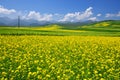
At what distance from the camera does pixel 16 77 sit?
31.4 feet

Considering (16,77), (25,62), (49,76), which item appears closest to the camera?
(49,76)

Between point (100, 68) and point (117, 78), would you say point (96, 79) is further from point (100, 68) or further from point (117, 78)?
point (100, 68)

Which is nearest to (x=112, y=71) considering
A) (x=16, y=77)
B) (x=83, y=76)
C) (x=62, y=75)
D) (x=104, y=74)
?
(x=104, y=74)

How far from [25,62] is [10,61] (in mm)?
992

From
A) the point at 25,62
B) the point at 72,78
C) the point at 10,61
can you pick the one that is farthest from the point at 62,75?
the point at 10,61

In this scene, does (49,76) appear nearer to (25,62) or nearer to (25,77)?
(25,77)

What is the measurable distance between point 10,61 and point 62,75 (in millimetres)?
3976

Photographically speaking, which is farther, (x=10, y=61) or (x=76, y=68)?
(x=10, y=61)

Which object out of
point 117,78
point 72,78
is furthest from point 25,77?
point 117,78

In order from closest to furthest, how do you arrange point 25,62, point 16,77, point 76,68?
1. point 16,77
2. point 76,68
3. point 25,62

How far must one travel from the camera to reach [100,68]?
11.5 metres

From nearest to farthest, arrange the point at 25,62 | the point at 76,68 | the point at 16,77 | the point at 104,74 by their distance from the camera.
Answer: the point at 16,77
the point at 104,74
the point at 76,68
the point at 25,62

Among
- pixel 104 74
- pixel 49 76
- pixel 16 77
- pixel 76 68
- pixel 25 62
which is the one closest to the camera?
pixel 49 76

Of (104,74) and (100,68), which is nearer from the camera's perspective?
(104,74)
